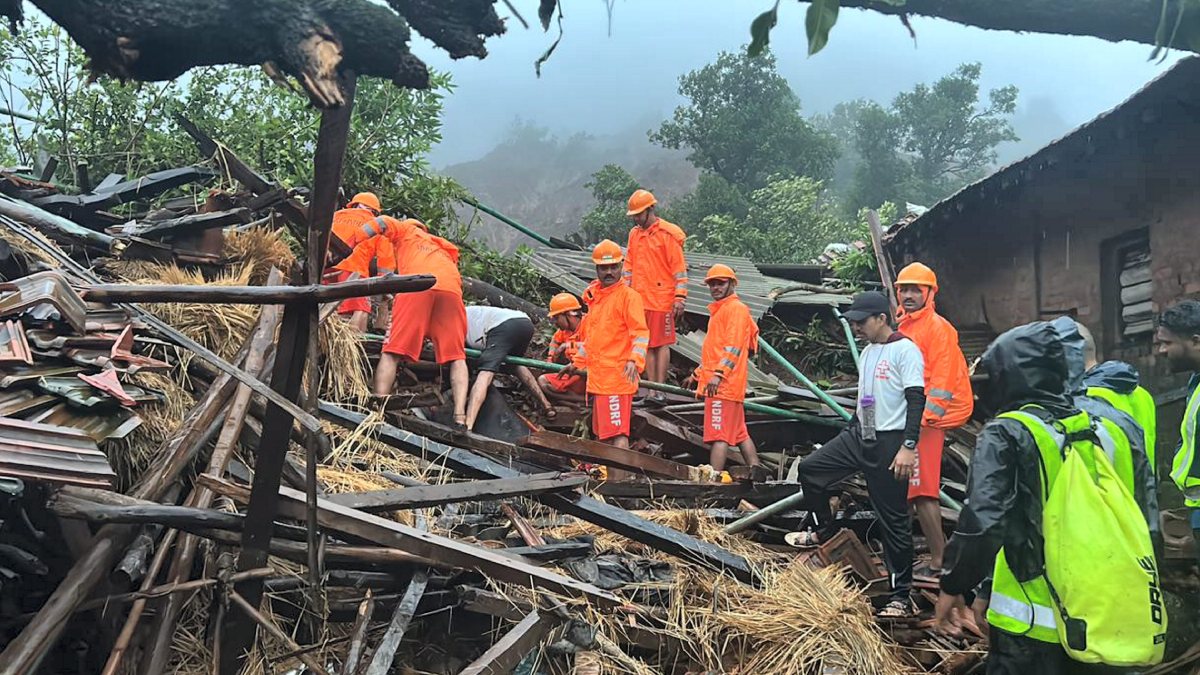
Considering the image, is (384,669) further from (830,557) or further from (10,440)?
(830,557)

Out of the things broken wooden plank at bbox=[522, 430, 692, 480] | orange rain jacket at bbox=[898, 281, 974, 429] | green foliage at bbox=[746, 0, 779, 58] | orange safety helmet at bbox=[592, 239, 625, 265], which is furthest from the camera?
orange safety helmet at bbox=[592, 239, 625, 265]

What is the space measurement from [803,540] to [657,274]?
3.66 metres

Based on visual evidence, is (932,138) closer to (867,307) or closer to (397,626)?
(867,307)

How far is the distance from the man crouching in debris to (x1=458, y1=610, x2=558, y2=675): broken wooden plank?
2180 millimetres

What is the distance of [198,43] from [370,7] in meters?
0.45

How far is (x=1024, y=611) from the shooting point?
10.7 feet

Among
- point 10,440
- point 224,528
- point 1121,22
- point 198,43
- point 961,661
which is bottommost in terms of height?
point 961,661

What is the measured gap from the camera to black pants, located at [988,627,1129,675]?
125 inches

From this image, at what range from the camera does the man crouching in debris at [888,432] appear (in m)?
5.24

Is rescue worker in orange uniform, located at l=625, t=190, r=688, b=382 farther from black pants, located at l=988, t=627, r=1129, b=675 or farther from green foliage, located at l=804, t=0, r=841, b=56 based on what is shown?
green foliage, located at l=804, t=0, r=841, b=56

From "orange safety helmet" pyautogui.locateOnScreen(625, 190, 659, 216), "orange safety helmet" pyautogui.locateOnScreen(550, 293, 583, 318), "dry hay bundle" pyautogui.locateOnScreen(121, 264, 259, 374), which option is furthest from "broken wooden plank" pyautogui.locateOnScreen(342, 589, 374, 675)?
"orange safety helmet" pyautogui.locateOnScreen(625, 190, 659, 216)

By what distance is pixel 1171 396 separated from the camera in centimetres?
761

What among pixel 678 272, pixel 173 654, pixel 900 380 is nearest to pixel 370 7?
pixel 173 654

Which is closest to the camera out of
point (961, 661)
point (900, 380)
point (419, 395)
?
point (961, 661)
